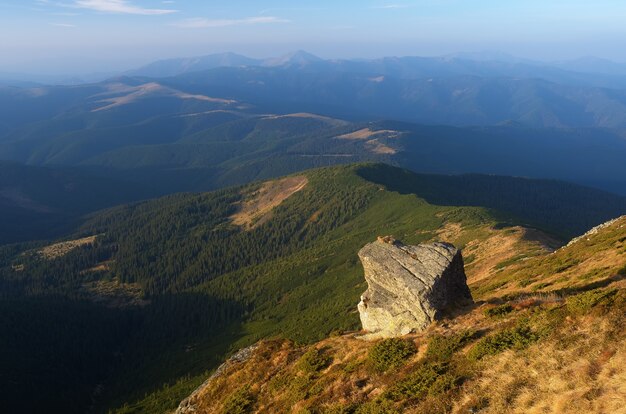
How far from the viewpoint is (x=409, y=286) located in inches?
1598

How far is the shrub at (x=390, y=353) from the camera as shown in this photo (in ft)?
112

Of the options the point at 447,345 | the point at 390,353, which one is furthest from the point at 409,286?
the point at 447,345

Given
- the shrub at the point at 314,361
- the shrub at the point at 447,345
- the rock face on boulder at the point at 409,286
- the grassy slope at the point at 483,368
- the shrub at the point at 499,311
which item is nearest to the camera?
the grassy slope at the point at 483,368

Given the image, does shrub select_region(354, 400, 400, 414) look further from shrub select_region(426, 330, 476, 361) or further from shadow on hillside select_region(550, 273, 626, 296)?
shadow on hillside select_region(550, 273, 626, 296)

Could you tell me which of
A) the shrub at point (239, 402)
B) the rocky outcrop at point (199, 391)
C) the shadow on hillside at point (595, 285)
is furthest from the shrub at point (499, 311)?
the rocky outcrop at point (199, 391)

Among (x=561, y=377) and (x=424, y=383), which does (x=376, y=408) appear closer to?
(x=424, y=383)

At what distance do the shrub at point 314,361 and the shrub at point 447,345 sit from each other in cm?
1134

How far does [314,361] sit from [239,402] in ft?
27.0

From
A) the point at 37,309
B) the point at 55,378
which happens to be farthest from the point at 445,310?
the point at 37,309

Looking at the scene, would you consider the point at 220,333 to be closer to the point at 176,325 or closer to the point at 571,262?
the point at 176,325

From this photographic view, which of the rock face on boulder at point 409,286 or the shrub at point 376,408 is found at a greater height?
the rock face on boulder at point 409,286

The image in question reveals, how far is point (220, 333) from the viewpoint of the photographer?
570 ft

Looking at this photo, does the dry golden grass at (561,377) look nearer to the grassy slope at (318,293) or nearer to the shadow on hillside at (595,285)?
the shadow on hillside at (595,285)

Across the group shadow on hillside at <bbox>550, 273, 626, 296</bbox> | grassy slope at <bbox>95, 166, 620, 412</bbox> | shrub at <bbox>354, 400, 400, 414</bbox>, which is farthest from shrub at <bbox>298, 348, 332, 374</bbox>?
grassy slope at <bbox>95, 166, 620, 412</bbox>
